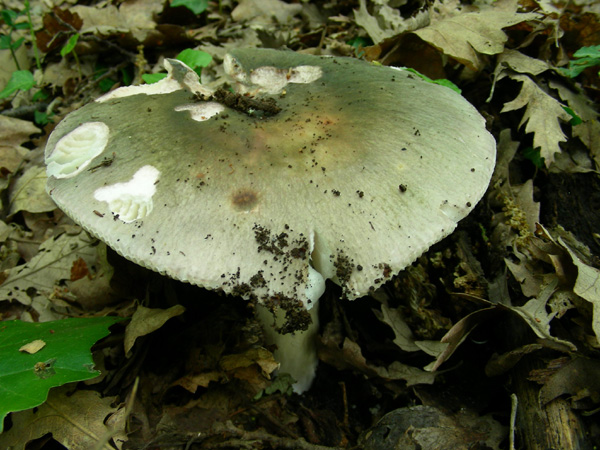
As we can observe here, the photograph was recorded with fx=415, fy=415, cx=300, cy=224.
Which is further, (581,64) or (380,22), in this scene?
(380,22)

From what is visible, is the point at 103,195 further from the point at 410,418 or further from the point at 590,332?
the point at 590,332

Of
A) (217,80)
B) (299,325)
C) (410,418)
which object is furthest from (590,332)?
(217,80)

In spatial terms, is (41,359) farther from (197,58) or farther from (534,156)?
(534,156)

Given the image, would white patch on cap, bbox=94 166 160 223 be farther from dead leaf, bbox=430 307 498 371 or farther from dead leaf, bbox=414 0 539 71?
dead leaf, bbox=414 0 539 71

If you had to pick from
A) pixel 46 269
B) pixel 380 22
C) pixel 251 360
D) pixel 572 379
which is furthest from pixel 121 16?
pixel 572 379

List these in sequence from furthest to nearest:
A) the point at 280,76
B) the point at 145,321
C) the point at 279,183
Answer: the point at 280,76, the point at 145,321, the point at 279,183

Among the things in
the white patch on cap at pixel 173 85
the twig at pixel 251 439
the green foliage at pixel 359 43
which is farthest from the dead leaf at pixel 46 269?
the green foliage at pixel 359 43

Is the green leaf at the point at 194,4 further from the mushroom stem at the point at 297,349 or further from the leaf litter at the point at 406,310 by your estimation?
the mushroom stem at the point at 297,349
